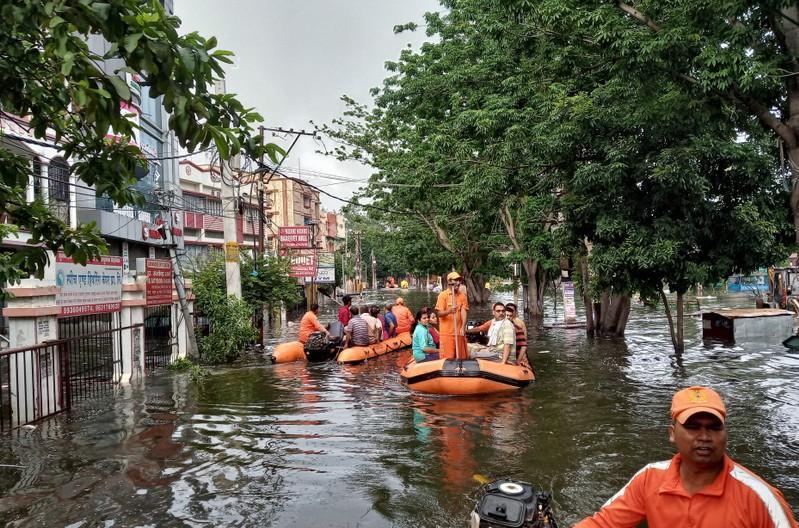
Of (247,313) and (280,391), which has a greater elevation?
(247,313)

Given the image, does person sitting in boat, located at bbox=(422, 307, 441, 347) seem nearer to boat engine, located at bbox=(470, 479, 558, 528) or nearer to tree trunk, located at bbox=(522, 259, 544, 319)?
boat engine, located at bbox=(470, 479, 558, 528)

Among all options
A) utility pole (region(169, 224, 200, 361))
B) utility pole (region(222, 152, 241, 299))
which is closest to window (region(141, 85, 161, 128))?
utility pole (region(222, 152, 241, 299))

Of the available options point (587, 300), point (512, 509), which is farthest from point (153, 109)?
point (512, 509)

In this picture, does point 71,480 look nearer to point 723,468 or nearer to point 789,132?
point 723,468

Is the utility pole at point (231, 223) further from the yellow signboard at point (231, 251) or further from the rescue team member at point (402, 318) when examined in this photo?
the rescue team member at point (402, 318)

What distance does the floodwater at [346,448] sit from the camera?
5.66 m

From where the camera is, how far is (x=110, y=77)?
2896 millimetres

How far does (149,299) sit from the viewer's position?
1306cm

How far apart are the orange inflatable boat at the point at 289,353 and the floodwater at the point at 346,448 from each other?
2.48 m

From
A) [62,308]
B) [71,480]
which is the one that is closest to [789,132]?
[71,480]

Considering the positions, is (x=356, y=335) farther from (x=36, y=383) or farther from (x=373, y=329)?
(x=36, y=383)

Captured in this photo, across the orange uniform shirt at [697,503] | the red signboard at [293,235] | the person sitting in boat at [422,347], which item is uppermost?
the red signboard at [293,235]

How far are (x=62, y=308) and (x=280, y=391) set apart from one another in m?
4.06

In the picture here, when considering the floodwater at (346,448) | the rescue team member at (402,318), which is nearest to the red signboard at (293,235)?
the rescue team member at (402,318)
